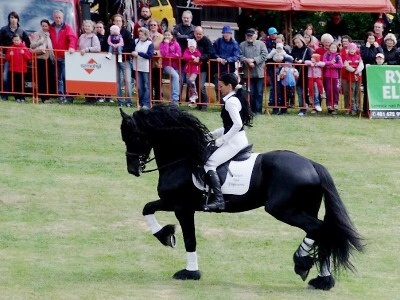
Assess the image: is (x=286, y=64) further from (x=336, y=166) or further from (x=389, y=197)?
(x=389, y=197)

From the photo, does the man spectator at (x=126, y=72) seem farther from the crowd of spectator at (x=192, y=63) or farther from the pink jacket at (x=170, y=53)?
the pink jacket at (x=170, y=53)

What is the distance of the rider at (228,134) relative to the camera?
1385cm

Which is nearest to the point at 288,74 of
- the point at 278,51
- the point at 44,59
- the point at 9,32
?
the point at 278,51

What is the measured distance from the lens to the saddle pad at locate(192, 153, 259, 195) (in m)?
13.8

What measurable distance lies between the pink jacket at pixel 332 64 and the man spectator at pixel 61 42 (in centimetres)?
525

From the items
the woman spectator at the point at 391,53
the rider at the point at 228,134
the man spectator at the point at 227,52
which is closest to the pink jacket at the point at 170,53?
the man spectator at the point at 227,52

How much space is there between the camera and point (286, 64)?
26.1 metres

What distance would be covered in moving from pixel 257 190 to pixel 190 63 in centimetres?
1248

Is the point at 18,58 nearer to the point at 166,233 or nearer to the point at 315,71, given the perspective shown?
the point at 315,71

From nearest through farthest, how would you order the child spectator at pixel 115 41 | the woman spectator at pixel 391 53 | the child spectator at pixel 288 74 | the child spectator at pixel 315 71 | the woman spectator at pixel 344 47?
the child spectator at pixel 115 41
the child spectator at pixel 288 74
the child spectator at pixel 315 71
the woman spectator at pixel 344 47
the woman spectator at pixel 391 53

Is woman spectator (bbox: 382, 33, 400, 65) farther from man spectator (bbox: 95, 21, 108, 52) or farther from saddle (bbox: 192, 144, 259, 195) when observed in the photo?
saddle (bbox: 192, 144, 259, 195)

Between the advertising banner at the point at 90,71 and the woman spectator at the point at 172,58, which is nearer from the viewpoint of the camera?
the advertising banner at the point at 90,71

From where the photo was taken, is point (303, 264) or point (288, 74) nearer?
point (303, 264)

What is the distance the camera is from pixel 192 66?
26.0 meters
